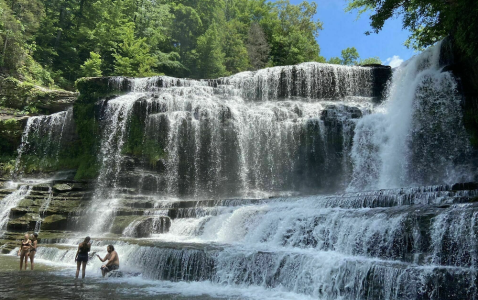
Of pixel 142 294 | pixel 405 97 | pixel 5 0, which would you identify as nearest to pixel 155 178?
pixel 142 294

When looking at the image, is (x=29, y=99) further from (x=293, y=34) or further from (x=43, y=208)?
(x=293, y=34)

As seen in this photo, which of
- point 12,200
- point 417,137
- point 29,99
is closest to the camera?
point 417,137

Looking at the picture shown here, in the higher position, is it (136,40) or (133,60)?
(136,40)

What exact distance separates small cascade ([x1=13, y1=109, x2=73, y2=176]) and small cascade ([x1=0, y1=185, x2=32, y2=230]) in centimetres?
620

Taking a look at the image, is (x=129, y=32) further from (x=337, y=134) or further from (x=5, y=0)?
(x=337, y=134)

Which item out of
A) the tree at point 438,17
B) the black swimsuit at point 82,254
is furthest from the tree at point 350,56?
the black swimsuit at point 82,254

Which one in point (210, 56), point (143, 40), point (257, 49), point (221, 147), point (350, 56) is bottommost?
point (221, 147)

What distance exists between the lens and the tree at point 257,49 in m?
39.5

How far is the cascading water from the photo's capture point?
7.86 m

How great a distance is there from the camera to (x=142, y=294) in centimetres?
818

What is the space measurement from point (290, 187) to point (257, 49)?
890 inches

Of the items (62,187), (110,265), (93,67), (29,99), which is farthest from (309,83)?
(29,99)

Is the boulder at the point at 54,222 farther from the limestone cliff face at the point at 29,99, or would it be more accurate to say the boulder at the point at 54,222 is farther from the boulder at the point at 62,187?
the limestone cliff face at the point at 29,99

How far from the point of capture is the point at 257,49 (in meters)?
40.2
